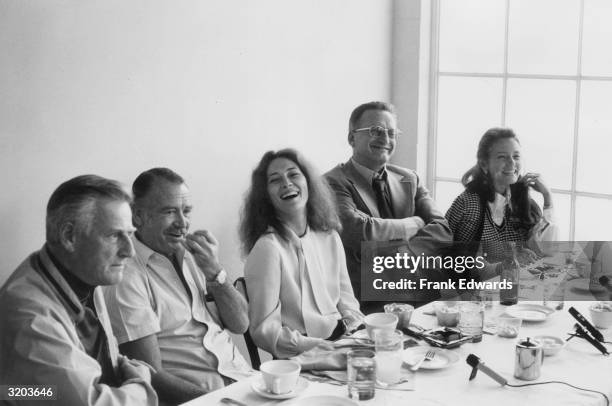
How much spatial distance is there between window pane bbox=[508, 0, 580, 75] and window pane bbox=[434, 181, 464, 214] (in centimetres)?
82

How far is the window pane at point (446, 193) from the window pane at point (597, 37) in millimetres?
1106

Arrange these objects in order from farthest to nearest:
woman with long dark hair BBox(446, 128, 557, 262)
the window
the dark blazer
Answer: the window, woman with long dark hair BBox(446, 128, 557, 262), the dark blazer

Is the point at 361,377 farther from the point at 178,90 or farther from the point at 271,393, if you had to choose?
the point at 178,90

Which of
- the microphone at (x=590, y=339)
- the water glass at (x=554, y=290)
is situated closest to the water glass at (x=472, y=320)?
the microphone at (x=590, y=339)

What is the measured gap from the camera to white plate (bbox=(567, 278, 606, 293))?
3152 mm

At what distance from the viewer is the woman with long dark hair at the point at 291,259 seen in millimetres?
2971

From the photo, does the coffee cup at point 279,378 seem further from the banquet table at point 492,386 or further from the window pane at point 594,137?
the window pane at point 594,137

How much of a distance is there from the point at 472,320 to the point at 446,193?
8.02 feet

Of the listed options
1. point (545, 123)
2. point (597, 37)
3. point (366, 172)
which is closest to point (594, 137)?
point (545, 123)

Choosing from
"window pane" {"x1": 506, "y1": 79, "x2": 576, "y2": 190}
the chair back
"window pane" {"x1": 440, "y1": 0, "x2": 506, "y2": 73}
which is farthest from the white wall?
"window pane" {"x1": 506, "y1": 79, "x2": 576, "y2": 190}

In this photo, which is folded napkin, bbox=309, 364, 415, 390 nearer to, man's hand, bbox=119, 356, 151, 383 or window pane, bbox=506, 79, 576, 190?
man's hand, bbox=119, 356, 151, 383

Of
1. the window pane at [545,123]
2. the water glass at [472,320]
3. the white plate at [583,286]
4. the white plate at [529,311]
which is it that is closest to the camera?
the water glass at [472,320]

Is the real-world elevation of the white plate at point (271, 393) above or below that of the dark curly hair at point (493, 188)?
below

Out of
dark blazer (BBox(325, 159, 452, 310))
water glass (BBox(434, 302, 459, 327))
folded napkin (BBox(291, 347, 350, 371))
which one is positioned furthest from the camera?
dark blazer (BBox(325, 159, 452, 310))
